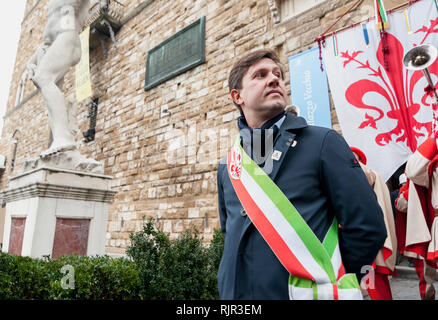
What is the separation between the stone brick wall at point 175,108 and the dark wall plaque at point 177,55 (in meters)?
0.18

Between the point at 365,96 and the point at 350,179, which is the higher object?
the point at 365,96

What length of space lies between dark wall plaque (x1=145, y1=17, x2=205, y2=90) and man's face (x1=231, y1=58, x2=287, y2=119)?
567cm

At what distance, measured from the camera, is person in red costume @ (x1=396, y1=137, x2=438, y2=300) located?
2252 mm

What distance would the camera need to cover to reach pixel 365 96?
3.78m

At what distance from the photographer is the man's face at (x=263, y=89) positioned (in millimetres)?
1222

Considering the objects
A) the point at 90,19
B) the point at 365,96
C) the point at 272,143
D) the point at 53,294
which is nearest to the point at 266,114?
the point at 272,143

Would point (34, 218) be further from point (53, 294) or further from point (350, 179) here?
point (350, 179)

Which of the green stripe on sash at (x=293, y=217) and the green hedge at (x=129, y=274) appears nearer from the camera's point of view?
the green stripe on sash at (x=293, y=217)

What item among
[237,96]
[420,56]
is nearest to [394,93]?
[420,56]

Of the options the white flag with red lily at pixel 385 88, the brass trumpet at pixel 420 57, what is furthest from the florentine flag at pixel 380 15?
the brass trumpet at pixel 420 57

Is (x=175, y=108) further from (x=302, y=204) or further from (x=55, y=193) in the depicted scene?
(x=302, y=204)

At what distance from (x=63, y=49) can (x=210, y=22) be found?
3730 millimetres

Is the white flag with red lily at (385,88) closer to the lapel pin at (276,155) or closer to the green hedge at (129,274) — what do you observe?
the green hedge at (129,274)
